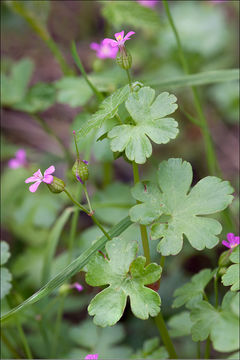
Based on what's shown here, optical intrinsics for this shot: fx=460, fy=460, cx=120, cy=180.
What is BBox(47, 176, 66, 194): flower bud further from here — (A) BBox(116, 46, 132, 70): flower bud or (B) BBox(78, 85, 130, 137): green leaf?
(A) BBox(116, 46, 132, 70): flower bud

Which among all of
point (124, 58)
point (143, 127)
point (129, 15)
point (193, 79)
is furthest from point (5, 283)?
point (129, 15)

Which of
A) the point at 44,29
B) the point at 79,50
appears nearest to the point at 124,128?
the point at 44,29

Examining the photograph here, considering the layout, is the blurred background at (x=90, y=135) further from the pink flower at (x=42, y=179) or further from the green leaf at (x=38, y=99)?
the pink flower at (x=42, y=179)

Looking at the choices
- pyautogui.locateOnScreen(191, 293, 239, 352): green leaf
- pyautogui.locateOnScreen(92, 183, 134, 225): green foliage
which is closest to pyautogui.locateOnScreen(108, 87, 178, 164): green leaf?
pyautogui.locateOnScreen(191, 293, 239, 352): green leaf

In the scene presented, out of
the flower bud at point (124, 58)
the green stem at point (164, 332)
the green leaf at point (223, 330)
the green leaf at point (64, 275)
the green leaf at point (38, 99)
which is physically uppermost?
the green leaf at point (38, 99)

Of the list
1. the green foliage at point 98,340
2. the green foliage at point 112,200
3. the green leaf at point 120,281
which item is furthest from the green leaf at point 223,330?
the green foliage at point 112,200

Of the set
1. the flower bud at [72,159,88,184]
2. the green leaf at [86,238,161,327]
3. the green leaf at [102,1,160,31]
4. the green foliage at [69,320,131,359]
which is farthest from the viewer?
the green leaf at [102,1,160,31]
